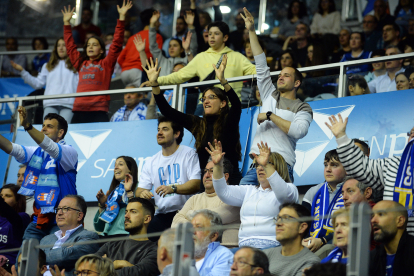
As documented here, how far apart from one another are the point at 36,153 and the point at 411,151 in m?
3.84

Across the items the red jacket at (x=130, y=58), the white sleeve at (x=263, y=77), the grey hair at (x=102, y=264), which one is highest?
the red jacket at (x=130, y=58)

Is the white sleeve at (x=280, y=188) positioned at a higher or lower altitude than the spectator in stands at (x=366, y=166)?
lower

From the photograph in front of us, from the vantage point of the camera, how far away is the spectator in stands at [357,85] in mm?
6809

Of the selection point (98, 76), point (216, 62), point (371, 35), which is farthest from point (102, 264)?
point (371, 35)

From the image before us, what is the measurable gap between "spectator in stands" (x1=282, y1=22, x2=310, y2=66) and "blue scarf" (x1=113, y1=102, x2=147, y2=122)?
296cm

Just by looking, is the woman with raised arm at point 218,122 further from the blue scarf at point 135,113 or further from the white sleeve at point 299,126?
the blue scarf at point 135,113

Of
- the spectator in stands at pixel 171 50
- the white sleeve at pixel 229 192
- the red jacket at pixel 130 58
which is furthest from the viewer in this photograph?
the red jacket at pixel 130 58

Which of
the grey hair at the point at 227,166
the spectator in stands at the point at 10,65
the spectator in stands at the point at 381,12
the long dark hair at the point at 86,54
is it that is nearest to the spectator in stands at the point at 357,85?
the grey hair at the point at 227,166

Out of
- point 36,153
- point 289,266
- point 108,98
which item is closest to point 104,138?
point 108,98

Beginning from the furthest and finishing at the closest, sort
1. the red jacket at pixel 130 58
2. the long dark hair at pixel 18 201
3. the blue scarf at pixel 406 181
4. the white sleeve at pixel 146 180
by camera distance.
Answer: the red jacket at pixel 130 58 → the long dark hair at pixel 18 201 → the white sleeve at pixel 146 180 → the blue scarf at pixel 406 181

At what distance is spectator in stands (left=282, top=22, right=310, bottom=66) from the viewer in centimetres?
957

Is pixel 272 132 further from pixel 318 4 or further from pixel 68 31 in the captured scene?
pixel 318 4

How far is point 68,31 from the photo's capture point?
8.46m

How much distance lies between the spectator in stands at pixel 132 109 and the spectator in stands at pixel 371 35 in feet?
12.1
